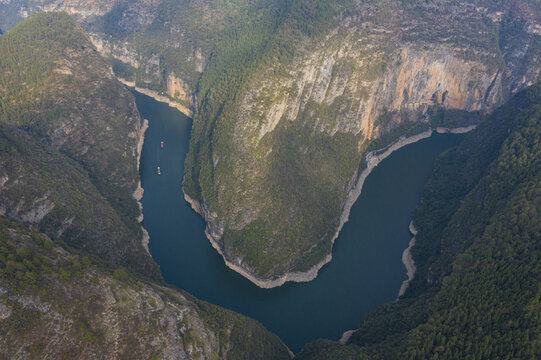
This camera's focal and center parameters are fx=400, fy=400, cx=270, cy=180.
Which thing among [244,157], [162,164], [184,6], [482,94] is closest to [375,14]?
[482,94]

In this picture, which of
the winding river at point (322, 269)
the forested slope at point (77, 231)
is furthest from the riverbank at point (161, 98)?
the winding river at point (322, 269)

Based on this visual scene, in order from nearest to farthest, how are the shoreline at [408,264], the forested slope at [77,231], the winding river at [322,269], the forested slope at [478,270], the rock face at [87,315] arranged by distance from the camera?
the rock face at [87,315]
the forested slope at [77,231]
the forested slope at [478,270]
the winding river at [322,269]
the shoreline at [408,264]

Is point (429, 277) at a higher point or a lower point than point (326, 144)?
lower

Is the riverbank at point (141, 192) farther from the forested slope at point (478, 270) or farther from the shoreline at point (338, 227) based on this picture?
the forested slope at point (478, 270)

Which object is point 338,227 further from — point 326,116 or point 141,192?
point 141,192

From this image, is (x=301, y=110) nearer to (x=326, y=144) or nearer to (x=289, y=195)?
(x=326, y=144)

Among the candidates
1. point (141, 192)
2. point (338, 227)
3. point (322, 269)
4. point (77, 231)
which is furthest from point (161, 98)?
point (322, 269)
